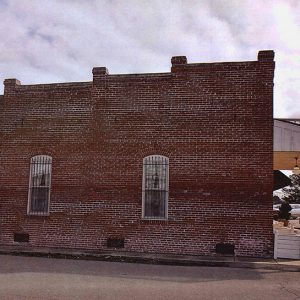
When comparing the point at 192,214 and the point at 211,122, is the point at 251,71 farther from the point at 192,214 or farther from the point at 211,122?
the point at 192,214

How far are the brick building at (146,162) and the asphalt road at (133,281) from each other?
203cm

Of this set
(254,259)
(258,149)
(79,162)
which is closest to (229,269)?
(254,259)

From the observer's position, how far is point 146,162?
1471cm

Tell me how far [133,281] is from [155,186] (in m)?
5.02

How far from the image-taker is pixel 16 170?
51.8 ft

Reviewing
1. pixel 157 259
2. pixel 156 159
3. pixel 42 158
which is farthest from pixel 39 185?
pixel 157 259

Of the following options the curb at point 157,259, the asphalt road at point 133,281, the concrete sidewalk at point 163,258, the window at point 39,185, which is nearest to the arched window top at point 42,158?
the window at point 39,185

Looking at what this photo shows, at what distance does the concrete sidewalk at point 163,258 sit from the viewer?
12359 mm

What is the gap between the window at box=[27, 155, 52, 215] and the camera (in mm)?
15508

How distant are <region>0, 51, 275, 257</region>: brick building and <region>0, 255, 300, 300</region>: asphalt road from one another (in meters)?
2.03

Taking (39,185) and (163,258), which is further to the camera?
(39,185)

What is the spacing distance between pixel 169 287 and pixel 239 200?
5226mm

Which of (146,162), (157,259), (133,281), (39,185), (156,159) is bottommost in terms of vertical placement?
(133,281)

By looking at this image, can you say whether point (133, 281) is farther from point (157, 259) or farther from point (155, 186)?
point (155, 186)
